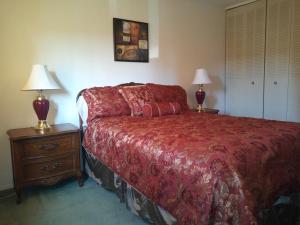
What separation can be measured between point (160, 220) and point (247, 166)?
2.21 feet

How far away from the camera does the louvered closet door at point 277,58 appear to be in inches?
134

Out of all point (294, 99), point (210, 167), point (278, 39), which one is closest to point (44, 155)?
point (210, 167)

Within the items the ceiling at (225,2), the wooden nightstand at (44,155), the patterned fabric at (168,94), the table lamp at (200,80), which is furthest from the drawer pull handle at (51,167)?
the ceiling at (225,2)

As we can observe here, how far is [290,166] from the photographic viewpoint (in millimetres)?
1492

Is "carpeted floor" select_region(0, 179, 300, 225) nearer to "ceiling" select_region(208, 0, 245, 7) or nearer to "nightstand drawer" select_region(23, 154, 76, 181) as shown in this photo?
"nightstand drawer" select_region(23, 154, 76, 181)

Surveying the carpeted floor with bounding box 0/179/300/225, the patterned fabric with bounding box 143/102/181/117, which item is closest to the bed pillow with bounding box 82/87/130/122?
the patterned fabric with bounding box 143/102/181/117

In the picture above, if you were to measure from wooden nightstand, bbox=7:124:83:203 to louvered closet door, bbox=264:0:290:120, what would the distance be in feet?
9.41

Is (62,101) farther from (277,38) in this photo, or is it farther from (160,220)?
(277,38)

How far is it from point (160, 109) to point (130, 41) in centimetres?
108

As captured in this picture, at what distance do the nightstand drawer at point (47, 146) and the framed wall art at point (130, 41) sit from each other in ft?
4.07

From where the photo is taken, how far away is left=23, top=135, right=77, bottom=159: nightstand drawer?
220cm

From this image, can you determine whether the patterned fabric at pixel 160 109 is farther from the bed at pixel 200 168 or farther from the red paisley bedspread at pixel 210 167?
the red paisley bedspread at pixel 210 167

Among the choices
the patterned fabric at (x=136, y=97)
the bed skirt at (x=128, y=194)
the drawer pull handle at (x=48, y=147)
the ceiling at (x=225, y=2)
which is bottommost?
the bed skirt at (x=128, y=194)

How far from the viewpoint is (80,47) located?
2.78 metres
